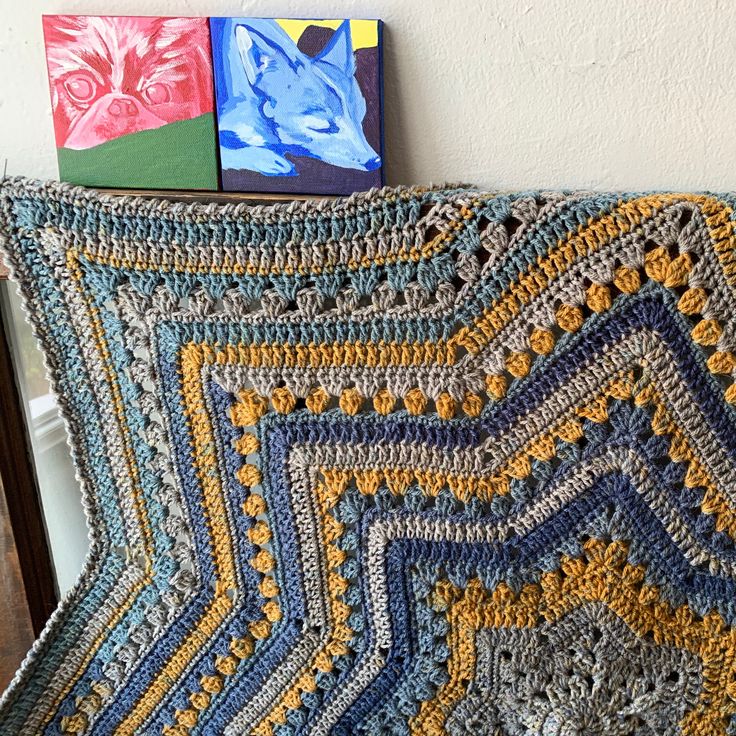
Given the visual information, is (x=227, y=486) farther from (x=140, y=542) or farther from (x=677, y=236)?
(x=677, y=236)

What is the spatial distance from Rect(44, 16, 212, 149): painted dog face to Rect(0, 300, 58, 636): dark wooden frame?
28 cm

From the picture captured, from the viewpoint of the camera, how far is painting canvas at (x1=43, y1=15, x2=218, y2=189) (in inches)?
27.3

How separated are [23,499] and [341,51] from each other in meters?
0.67

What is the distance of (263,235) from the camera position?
0.67 meters

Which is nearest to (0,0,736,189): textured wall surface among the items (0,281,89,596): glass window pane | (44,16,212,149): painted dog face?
(44,16,212,149): painted dog face

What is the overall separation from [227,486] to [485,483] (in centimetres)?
28

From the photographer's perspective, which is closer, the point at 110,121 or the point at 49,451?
the point at 110,121

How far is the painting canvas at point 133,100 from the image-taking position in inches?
27.3

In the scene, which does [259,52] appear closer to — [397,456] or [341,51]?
Result: [341,51]

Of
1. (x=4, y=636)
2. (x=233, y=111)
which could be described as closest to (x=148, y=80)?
(x=233, y=111)

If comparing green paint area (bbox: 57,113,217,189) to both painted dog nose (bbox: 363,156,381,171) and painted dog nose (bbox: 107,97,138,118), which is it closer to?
painted dog nose (bbox: 107,97,138,118)

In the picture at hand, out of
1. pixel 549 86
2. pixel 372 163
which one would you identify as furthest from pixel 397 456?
pixel 549 86

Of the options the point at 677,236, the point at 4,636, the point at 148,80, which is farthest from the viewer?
the point at 4,636

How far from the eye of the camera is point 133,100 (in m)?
0.72
